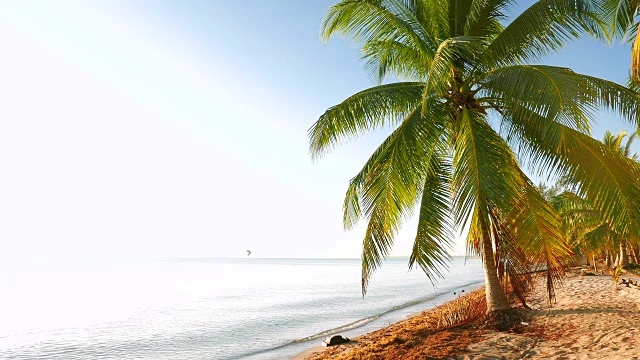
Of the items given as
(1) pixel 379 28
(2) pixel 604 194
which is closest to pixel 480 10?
(1) pixel 379 28

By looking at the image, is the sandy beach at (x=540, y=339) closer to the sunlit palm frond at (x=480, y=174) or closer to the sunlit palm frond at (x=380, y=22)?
the sunlit palm frond at (x=480, y=174)

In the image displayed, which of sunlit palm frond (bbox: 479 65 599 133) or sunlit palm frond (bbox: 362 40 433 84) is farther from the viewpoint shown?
sunlit palm frond (bbox: 362 40 433 84)

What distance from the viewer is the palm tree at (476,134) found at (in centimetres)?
658

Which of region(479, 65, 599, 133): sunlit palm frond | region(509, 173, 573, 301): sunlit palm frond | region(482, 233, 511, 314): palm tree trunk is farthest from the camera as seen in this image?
region(482, 233, 511, 314): palm tree trunk

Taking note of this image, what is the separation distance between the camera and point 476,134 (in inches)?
284

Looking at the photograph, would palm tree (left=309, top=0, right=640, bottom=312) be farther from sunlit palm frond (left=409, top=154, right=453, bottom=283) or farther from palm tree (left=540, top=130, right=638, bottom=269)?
palm tree (left=540, top=130, right=638, bottom=269)

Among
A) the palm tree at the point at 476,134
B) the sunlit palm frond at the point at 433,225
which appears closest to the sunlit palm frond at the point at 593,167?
the palm tree at the point at 476,134

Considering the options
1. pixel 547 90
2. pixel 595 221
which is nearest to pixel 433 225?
pixel 547 90

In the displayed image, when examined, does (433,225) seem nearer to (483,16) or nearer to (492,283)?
(492,283)

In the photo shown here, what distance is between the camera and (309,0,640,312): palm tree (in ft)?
21.6

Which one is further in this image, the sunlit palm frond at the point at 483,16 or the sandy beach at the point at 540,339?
the sunlit palm frond at the point at 483,16

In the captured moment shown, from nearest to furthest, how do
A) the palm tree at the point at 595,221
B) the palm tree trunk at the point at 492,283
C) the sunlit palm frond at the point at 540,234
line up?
the sunlit palm frond at the point at 540,234
the palm tree trunk at the point at 492,283
the palm tree at the point at 595,221

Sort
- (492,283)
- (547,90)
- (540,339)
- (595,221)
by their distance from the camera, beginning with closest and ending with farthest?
1. (547,90)
2. (540,339)
3. (492,283)
4. (595,221)

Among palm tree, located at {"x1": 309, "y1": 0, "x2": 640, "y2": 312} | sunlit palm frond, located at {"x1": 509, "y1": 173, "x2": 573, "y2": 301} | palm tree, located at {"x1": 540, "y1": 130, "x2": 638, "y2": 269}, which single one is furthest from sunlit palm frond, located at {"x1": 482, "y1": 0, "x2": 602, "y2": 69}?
palm tree, located at {"x1": 540, "y1": 130, "x2": 638, "y2": 269}
